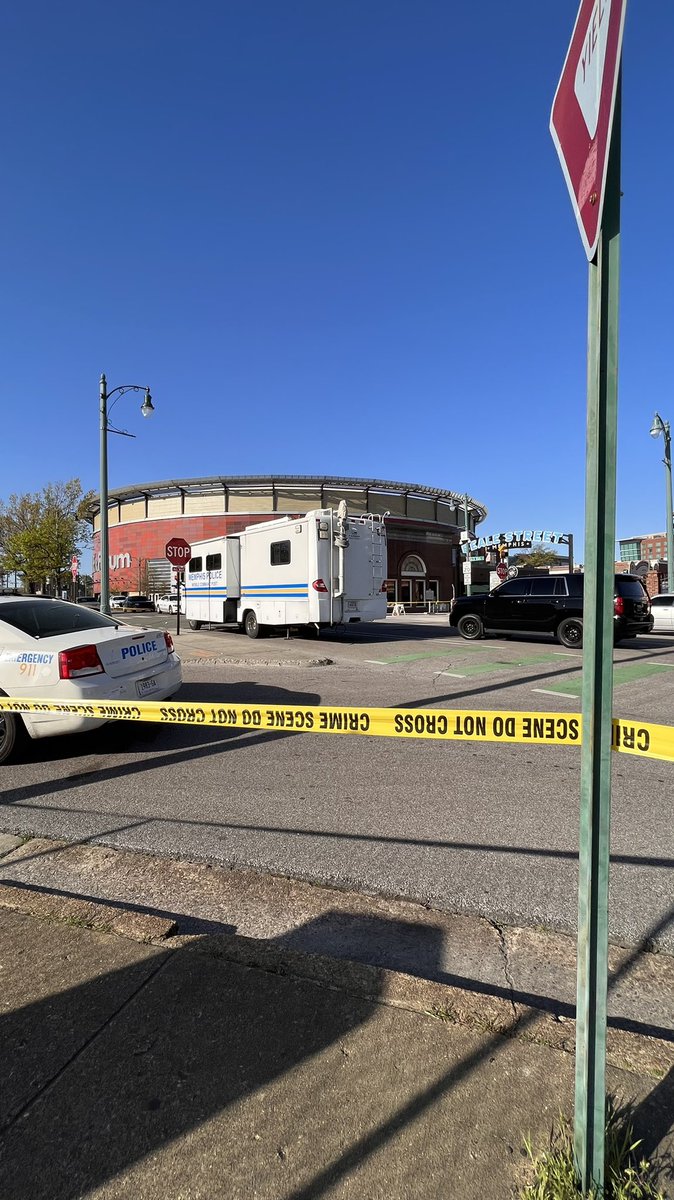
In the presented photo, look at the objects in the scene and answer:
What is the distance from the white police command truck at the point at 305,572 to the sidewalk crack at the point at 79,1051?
43.1ft

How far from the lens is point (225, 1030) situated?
209 cm

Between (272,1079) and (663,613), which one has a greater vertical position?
(663,613)

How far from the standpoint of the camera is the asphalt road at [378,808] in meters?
3.45

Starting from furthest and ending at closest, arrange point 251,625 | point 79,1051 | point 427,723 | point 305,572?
point 251,625 < point 305,572 < point 427,723 < point 79,1051

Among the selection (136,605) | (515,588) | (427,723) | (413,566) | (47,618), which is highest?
(413,566)

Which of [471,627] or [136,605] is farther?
[136,605]

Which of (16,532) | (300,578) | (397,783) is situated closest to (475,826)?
(397,783)

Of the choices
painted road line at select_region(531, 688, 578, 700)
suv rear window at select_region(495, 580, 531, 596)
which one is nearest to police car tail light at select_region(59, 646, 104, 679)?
painted road line at select_region(531, 688, 578, 700)

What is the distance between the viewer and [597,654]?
1.48 metres

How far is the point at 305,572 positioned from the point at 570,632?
22.3ft

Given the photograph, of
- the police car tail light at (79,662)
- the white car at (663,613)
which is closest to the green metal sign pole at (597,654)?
the police car tail light at (79,662)

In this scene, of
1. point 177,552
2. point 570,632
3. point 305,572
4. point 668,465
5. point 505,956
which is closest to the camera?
point 505,956

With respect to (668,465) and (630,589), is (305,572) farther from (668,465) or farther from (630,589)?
(668,465)

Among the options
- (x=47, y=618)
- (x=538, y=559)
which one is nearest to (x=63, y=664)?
(x=47, y=618)
